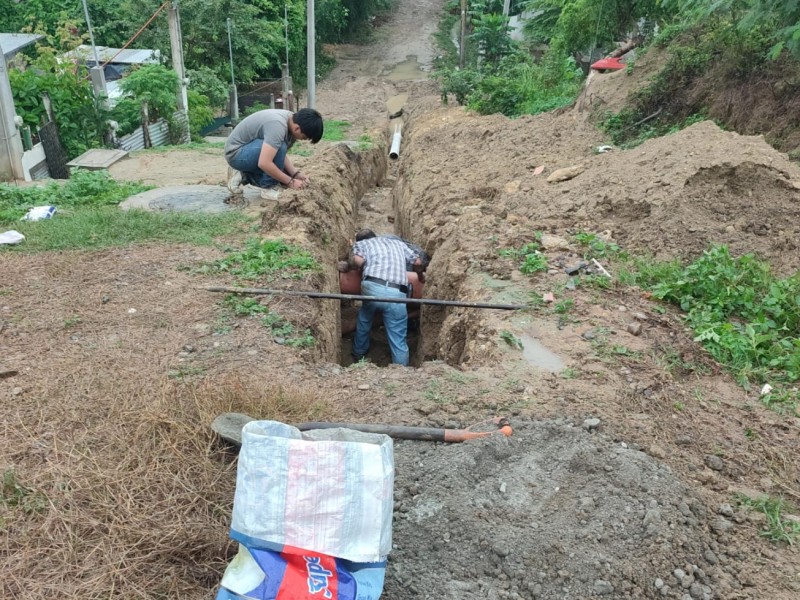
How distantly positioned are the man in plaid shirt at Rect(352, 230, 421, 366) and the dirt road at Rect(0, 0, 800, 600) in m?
0.30

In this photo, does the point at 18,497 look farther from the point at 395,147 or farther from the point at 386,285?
the point at 395,147

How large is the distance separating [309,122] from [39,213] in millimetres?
3326

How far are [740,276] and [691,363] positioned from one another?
1260 mm

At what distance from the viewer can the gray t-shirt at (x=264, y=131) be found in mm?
6961

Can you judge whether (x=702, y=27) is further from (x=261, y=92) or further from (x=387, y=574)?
(x=261, y=92)

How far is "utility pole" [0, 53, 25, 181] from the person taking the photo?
9.43 metres

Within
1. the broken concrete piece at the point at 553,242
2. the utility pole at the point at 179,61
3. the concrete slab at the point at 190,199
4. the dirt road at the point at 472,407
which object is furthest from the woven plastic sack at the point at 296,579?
the utility pole at the point at 179,61

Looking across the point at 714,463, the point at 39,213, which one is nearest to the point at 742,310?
the point at 714,463

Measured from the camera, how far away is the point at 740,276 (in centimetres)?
521

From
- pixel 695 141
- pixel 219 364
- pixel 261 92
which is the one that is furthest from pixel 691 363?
pixel 261 92

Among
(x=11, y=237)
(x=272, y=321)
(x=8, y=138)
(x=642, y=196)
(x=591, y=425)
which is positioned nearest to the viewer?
(x=591, y=425)

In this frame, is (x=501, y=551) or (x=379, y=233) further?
(x=379, y=233)

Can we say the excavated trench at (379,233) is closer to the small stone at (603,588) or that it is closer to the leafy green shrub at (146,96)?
the small stone at (603,588)

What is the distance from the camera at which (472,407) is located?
372cm
